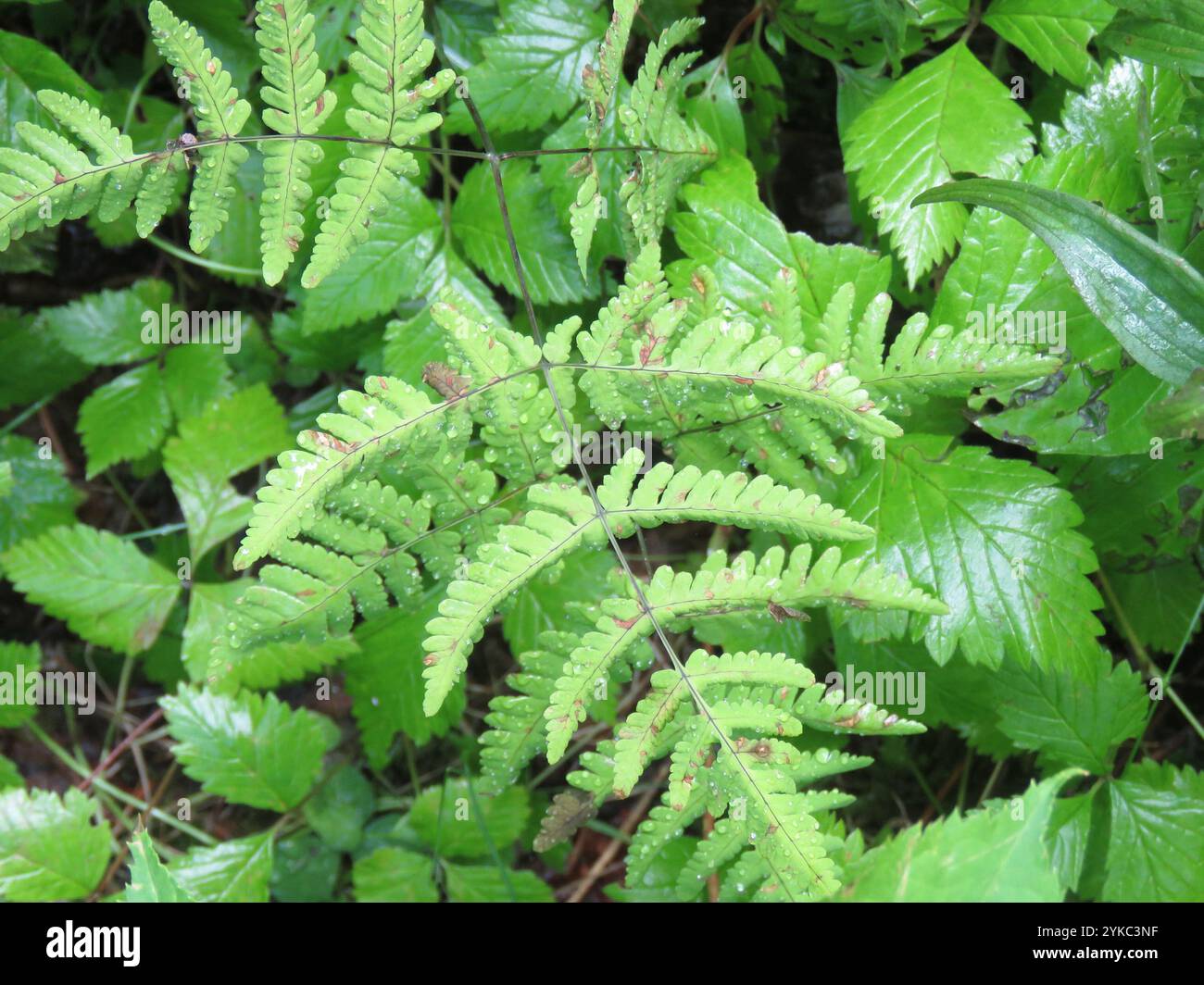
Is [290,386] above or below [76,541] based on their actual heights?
above

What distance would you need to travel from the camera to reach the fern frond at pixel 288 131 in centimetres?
159

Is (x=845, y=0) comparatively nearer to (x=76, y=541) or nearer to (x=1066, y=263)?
(x=1066, y=263)

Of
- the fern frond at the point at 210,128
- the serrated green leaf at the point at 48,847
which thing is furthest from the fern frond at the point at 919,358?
the serrated green leaf at the point at 48,847

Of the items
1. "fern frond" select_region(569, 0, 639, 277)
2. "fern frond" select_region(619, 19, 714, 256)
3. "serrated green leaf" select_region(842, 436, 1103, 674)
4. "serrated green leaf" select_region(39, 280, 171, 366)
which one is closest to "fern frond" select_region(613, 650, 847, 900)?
"serrated green leaf" select_region(842, 436, 1103, 674)

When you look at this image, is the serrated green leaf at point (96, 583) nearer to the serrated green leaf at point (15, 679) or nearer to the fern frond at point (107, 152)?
the serrated green leaf at point (15, 679)

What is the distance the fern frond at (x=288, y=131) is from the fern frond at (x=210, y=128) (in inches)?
2.3

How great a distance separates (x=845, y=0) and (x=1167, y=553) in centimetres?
152

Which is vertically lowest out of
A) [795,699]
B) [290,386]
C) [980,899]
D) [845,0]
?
[980,899]

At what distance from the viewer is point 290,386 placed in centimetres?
330

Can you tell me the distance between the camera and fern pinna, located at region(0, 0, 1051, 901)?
5.00 feet

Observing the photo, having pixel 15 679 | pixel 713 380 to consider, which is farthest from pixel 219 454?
pixel 713 380

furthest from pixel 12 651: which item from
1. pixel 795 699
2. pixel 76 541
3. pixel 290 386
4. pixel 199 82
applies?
pixel 795 699
